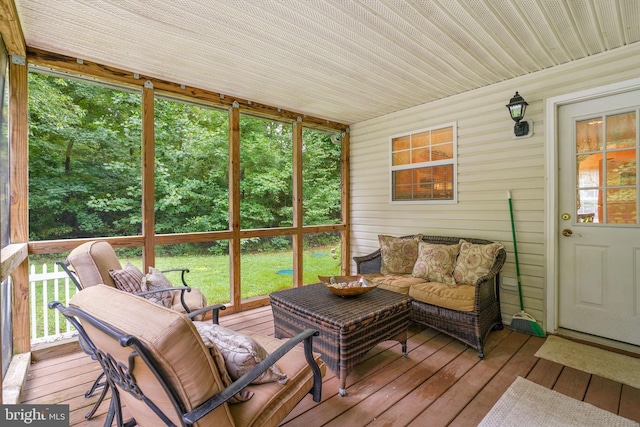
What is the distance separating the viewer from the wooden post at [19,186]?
8.08 feet

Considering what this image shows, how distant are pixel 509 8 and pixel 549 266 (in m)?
2.45

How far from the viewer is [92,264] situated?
218cm

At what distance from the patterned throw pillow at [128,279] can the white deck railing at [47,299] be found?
3.09 ft

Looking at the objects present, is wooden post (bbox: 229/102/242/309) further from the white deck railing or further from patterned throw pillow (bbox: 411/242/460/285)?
patterned throw pillow (bbox: 411/242/460/285)

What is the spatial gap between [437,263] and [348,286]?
1.28m

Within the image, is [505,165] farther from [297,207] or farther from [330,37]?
[297,207]

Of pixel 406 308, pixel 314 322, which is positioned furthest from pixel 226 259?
pixel 406 308

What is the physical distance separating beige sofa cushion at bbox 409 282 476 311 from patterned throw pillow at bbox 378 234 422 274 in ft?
1.81

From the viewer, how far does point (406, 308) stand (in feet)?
8.48

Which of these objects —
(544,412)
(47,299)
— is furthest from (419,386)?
(47,299)

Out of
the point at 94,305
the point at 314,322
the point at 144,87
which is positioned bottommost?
the point at 314,322

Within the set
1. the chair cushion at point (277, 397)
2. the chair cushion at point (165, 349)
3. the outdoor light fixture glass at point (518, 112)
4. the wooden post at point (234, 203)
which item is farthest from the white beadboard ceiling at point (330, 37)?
the chair cushion at point (277, 397)

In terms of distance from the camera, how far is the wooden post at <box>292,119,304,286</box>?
4465 mm

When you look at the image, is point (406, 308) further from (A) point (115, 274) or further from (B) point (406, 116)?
(B) point (406, 116)
